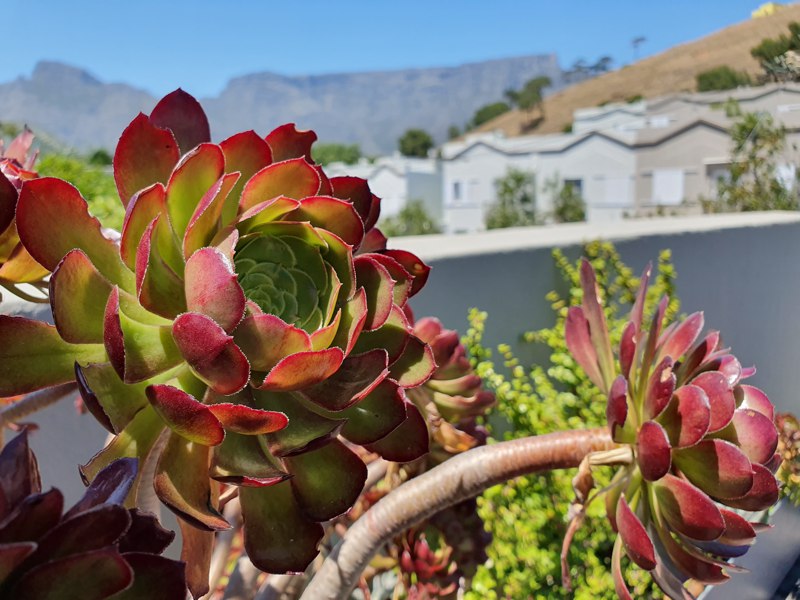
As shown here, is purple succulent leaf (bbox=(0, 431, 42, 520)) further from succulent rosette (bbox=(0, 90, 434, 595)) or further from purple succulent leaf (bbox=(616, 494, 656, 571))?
purple succulent leaf (bbox=(616, 494, 656, 571))

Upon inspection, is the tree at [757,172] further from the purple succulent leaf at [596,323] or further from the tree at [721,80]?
the purple succulent leaf at [596,323]

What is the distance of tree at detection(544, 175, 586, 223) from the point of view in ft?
90.2

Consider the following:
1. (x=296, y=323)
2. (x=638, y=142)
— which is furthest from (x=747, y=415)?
(x=638, y=142)

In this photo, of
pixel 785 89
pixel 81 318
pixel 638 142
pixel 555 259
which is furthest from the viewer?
pixel 638 142

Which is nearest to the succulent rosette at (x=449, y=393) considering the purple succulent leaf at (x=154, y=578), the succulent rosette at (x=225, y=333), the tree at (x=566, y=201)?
the succulent rosette at (x=225, y=333)

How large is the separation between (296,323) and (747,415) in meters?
0.50

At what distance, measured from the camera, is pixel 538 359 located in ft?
8.42

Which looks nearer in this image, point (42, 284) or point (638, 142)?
point (42, 284)

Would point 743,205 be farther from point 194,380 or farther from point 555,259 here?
point 194,380

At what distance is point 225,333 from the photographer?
1.43 ft

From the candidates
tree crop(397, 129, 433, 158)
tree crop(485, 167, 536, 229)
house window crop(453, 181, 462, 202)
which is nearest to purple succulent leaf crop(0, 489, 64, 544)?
tree crop(485, 167, 536, 229)

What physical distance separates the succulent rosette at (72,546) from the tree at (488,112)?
76300 millimetres

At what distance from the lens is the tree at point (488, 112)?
73875 millimetres

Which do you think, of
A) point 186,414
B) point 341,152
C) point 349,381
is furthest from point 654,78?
point 186,414
